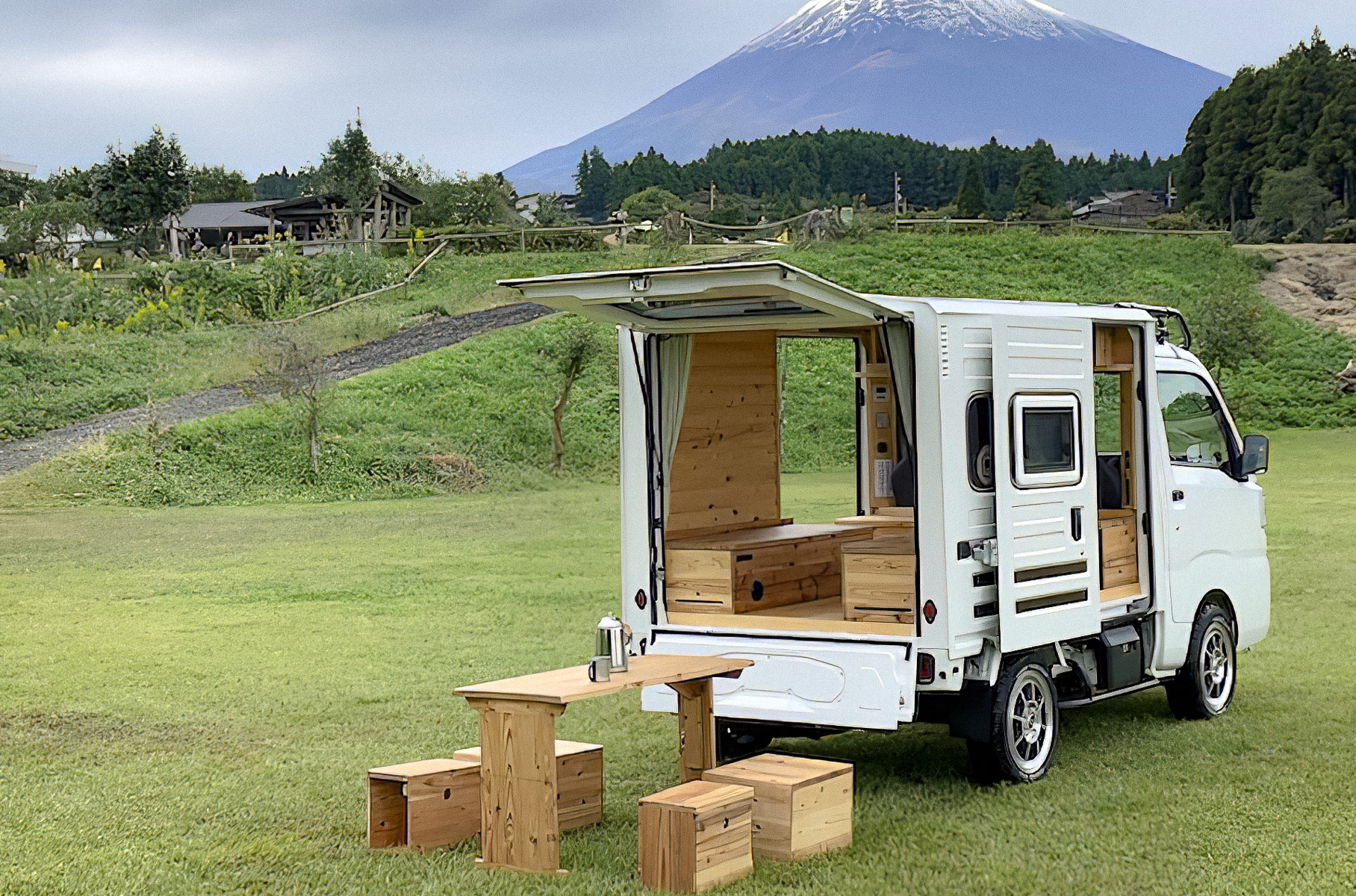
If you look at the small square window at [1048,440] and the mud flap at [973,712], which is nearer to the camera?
the mud flap at [973,712]

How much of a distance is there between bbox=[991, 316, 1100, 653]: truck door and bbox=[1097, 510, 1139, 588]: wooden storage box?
47 cm

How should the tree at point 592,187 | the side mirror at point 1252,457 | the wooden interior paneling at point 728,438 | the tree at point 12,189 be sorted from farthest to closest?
the tree at point 592,187
the tree at point 12,189
the side mirror at point 1252,457
the wooden interior paneling at point 728,438

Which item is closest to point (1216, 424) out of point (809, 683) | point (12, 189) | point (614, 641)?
point (809, 683)

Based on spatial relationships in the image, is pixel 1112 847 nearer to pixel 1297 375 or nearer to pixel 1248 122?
pixel 1297 375

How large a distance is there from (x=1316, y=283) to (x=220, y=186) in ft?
187

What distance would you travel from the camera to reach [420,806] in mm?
6090

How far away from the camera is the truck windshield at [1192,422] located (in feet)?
28.2

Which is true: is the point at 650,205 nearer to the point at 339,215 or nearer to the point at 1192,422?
the point at 339,215


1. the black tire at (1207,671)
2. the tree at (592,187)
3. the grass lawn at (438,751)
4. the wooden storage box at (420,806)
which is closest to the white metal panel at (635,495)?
the grass lawn at (438,751)

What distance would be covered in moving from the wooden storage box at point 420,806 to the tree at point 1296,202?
189 feet

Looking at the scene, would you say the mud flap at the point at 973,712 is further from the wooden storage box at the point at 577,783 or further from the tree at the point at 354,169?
the tree at the point at 354,169

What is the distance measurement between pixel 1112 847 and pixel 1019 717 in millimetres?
1156

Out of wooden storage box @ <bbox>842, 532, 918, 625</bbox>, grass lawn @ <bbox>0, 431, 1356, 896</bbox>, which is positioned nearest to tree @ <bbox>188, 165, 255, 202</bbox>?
grass lawn @ <bbox>0, 431, 1356, 896</bbox>

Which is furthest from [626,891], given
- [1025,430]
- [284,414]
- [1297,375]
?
[1297,375]
